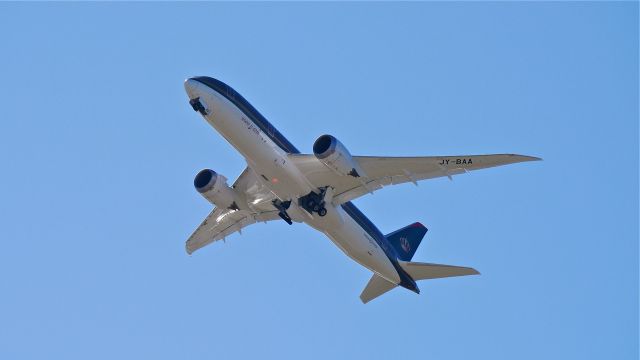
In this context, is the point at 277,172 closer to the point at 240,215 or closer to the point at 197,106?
the point at 197,106

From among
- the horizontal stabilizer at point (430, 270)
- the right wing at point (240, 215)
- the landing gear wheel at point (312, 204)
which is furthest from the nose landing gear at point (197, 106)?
the horizontal stabilizer at point (430, 270)

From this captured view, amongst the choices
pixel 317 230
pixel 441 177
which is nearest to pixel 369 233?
pixel 317 230

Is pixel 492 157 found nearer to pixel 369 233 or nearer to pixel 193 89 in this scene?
pixel 369 233

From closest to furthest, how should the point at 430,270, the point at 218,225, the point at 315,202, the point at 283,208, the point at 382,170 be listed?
the point at 382,170, the point at 315,202, the point at 283,208, the point at 430,270, the point at 218,225

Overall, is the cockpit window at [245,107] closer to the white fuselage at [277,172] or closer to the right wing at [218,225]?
the white fuselage at [277,172]

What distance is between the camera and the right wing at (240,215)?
48062mm

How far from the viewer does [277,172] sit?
44094 mm

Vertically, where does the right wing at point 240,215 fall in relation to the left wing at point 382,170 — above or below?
below

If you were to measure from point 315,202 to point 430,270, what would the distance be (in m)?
7.52

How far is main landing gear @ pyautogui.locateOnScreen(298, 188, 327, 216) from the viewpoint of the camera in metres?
45.4

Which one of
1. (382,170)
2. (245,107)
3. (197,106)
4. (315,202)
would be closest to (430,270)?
(382,170)

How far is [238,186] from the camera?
48406 mm

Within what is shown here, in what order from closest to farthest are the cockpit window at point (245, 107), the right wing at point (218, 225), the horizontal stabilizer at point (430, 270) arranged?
the cockpit window at point (245, 107) < the horizontal stabilizer at point (430, 270) < the right wing at point (218, 225)

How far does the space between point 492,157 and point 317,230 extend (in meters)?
9.67
